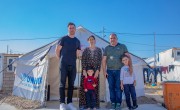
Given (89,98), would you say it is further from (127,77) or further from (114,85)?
(127,77)

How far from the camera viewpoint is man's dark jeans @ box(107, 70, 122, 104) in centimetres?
652

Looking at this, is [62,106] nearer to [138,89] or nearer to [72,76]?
[72,76]

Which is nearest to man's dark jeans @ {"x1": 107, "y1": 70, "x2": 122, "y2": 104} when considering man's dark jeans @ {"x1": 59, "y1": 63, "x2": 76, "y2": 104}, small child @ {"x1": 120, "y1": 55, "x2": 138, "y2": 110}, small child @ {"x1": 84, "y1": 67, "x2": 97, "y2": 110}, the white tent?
small child @ {"x1": 120, "y1": 55, "x2": 138, "y2": 110}

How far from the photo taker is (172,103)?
310 inches

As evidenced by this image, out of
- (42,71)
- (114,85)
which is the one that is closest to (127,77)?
(114,85)

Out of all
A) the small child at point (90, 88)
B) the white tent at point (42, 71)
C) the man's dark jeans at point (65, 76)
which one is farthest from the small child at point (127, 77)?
the white tent at point (42, 71)

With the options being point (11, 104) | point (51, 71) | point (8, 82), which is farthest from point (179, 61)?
point (11, 104)

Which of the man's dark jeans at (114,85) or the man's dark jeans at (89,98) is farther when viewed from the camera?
the man's dark jeans at (114,85)

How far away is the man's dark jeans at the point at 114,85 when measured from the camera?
21.4 ft

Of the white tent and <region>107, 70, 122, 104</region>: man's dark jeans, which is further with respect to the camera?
the white tent

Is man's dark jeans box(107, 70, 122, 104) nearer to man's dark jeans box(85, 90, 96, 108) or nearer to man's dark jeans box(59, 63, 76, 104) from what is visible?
man's dark jeans box(85, 90, 96, 108)

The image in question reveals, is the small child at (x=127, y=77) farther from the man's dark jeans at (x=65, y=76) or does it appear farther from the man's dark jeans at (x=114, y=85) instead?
the man's dark jeans at (x=65, y=76)

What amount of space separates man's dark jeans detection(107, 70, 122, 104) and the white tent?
8.46 feet

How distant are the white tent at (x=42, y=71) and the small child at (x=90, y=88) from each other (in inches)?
89.8
